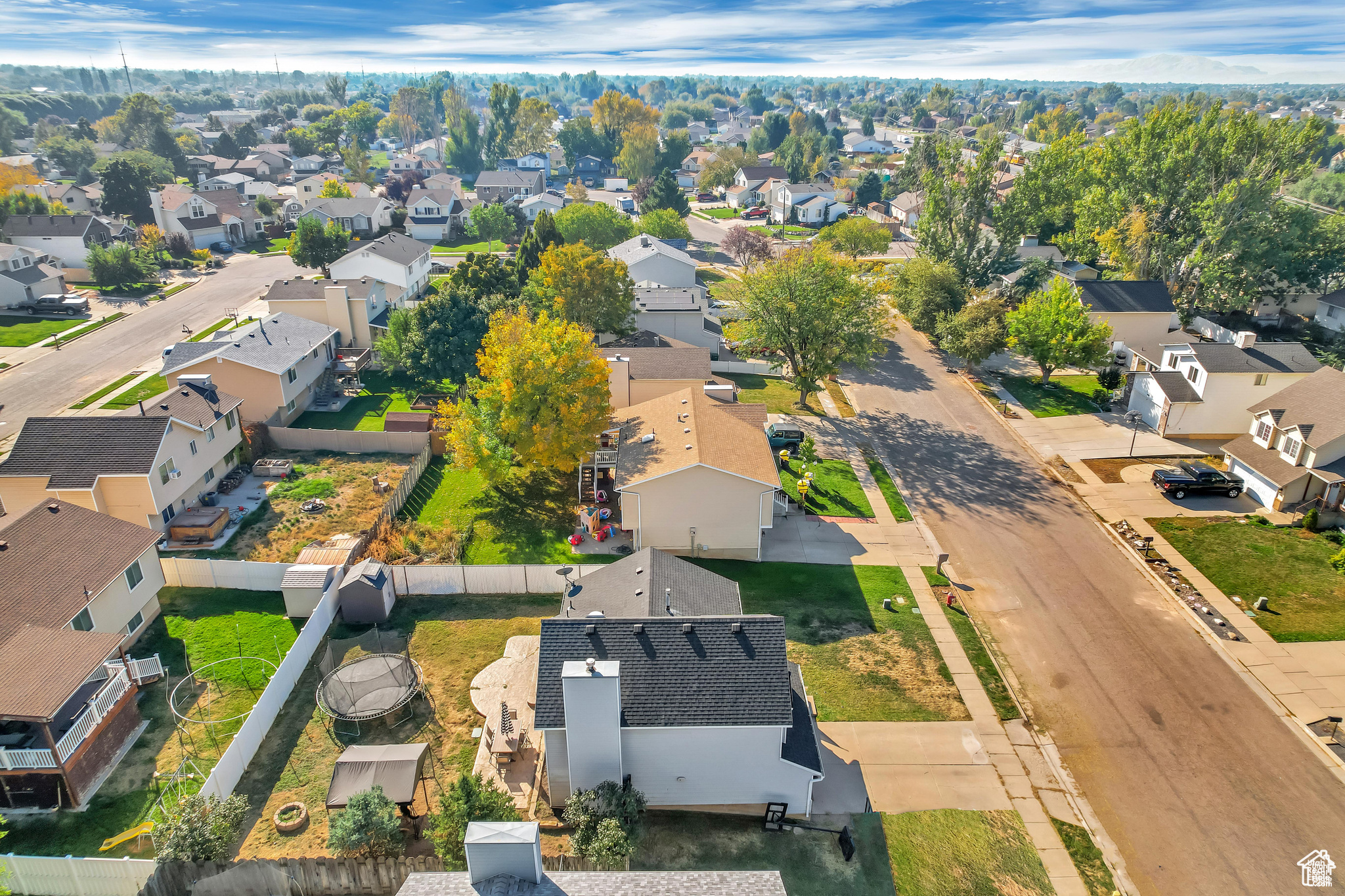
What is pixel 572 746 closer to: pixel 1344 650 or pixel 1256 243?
pixel 1344 650

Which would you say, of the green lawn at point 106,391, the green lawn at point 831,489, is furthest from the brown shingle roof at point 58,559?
the green lawn at point 831,489

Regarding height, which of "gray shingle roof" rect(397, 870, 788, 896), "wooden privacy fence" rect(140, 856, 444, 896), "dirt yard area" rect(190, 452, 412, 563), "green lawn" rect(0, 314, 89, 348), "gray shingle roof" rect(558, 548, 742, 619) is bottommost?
"dirt yard area" rect(190, 452, 412, 563)

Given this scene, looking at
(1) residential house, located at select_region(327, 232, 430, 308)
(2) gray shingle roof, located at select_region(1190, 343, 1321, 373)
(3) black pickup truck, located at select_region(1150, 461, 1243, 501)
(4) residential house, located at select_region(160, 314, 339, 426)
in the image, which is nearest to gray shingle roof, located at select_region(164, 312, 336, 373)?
(4) residential house, located at select_region(160, 314, 339, 426)

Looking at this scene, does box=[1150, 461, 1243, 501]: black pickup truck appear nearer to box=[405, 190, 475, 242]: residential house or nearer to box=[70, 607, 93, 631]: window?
box=[70, 607, 93, 631]: window

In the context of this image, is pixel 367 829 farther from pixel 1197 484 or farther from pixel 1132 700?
pixel 1197 484

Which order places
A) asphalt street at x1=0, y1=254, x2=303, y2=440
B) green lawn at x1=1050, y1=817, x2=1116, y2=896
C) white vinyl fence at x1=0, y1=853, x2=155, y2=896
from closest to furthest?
white vinyl fence at x1=0, y1=853, x2=155, y2=896
green lawn at x1=1050, y1=817, x2=1116, y2=896
asphalt street at x1=0, y1=254, x2=303, y2=440

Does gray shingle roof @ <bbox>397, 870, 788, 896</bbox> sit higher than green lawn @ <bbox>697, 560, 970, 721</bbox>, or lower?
higher
